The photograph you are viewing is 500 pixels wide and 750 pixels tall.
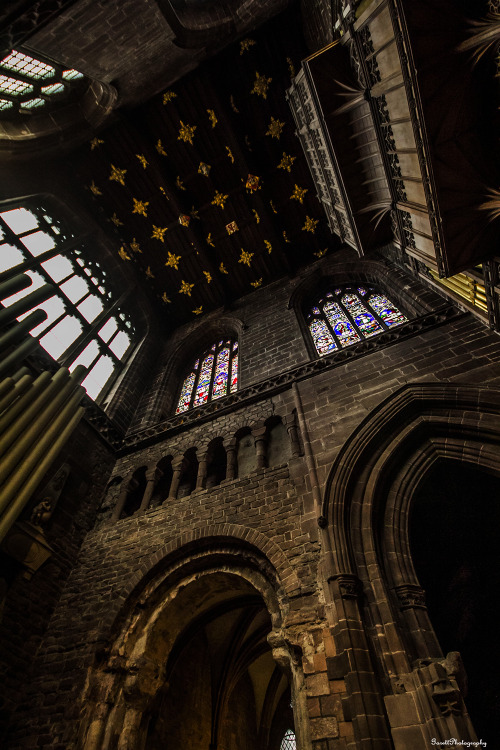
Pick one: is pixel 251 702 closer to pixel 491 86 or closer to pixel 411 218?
pixel 411 218

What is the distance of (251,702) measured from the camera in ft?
29.1

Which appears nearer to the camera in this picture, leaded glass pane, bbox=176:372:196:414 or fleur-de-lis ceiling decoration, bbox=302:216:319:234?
leaded glass pane, bbox=176:372:196:414

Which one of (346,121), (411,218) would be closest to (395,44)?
(346,121)

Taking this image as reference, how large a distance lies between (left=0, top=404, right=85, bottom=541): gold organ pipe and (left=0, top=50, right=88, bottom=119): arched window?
8.03m

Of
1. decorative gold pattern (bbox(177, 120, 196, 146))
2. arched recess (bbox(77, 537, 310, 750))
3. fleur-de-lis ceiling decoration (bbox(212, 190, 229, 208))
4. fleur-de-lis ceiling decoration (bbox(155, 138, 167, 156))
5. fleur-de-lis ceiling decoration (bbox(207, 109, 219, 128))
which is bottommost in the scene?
arched recess (bbox(77, 537, 310, 750))

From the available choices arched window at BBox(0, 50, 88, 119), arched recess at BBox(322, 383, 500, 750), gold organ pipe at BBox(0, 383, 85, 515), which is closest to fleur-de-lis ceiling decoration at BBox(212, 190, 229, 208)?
arched window at BBox(0, 50, 88, 119)

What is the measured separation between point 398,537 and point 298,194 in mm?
9894

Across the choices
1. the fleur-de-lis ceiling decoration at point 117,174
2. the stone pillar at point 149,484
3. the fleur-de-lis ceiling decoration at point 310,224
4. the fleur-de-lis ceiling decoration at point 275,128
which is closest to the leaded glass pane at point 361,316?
the fleur-de-lis ceiling decoration at point 310,224

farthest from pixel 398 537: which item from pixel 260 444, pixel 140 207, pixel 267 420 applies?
pixel 140 207

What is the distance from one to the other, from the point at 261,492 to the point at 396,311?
537 centimetres

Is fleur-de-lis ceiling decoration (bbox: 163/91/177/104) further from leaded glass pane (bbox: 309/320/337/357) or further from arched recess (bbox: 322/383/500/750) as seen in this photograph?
arched recess (bbox: 322/383/500/750)

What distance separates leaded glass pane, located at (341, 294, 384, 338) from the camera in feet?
26.2

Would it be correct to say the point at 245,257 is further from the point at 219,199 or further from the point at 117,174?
the point at 117,174

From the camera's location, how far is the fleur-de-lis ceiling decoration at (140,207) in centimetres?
1070
